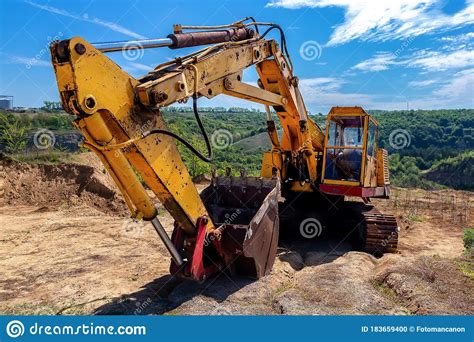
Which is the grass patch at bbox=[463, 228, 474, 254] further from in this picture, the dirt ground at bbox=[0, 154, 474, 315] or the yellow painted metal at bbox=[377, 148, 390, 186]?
the yellow painted metal at bbox=[377, 148, 390, 186]

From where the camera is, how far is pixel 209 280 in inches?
235

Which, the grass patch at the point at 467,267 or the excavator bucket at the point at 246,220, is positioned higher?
the excavator bucket at the point at 246,220

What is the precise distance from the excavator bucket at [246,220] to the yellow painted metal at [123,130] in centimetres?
72

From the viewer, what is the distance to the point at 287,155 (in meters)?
8.80

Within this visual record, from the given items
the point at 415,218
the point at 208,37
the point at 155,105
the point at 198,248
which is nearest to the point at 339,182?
the point at 198,248

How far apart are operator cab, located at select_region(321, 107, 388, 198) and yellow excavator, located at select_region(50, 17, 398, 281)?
0.02 metres

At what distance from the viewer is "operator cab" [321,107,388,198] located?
839 cm

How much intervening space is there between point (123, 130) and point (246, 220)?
10.4 feet

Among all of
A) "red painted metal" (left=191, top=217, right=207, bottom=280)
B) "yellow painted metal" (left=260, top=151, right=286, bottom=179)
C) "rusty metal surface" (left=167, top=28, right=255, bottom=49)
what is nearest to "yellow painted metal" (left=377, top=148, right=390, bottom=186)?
"yellow painted metal" (left=260, top=151, right=286, bottom=179)

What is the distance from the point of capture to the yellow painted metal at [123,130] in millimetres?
3740

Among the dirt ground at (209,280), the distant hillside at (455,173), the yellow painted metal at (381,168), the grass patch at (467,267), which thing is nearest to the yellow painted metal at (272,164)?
the dirt ground at (209,280)

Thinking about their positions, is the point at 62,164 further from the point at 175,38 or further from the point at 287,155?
the point at 175,38

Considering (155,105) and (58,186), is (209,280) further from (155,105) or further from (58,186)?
(58,186)

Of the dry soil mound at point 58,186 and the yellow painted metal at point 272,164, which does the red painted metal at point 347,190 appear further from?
the dry soil mound at point 58,186
